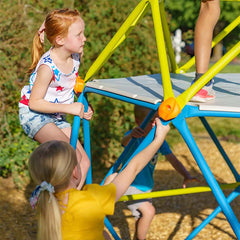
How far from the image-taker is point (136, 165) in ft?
6.19

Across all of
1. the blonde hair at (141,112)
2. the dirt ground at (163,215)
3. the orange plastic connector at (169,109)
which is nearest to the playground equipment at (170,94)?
the orange plastic connector at (169,109)

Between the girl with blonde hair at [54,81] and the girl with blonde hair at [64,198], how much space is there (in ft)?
1.49

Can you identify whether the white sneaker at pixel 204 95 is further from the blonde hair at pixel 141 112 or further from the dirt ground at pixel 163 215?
the dirt ground at pixel 163 215

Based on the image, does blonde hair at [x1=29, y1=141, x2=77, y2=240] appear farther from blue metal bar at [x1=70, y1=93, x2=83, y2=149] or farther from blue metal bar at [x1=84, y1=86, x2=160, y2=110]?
blue metal bar at [x1=70, y1=93, x2=83, y2=149]

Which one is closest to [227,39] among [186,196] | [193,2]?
[193,2]

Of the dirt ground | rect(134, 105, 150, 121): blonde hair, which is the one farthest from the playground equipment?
the dirt ground

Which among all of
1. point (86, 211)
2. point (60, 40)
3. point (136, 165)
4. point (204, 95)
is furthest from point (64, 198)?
point (60, 40)

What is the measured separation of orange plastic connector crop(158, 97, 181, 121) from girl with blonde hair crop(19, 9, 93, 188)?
0.46 m

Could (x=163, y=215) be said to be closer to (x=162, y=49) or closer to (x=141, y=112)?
(x=141, y=112)

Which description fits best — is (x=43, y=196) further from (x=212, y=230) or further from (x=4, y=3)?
(x=4, y=3)

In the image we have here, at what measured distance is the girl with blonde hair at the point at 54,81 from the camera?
218cm

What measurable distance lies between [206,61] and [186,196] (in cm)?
229

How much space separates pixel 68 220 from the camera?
176cm

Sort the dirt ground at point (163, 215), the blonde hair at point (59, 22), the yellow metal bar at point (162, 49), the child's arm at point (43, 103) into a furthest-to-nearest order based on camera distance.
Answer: the dirt ground at point (163, 215), the blonde hair at point (59, 22), the child's arm at point (43, 103), the yellow metal bar at point (162, 49)
